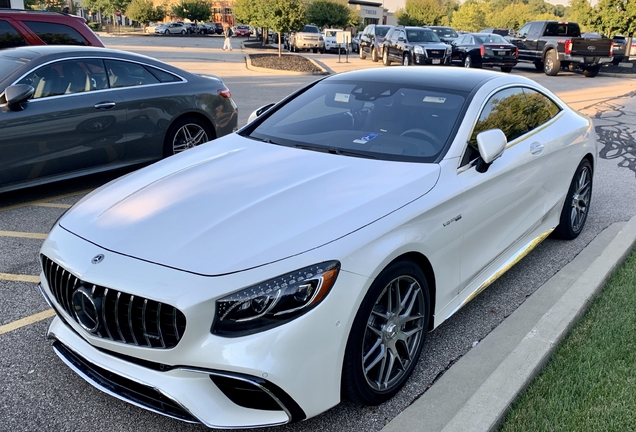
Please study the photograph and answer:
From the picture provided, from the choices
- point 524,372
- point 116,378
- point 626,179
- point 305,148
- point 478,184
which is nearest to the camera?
point 116,378

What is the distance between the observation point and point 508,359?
3.22 metres

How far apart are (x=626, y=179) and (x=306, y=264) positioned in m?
6.51

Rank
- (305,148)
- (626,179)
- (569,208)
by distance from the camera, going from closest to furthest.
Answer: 1. (305,148)
2. (569,208)
3. (626,179)

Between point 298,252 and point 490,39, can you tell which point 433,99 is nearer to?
point 298,252

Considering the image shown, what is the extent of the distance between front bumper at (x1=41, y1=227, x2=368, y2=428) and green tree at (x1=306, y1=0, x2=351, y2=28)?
53.5 meters

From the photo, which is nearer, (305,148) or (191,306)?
(191,306)

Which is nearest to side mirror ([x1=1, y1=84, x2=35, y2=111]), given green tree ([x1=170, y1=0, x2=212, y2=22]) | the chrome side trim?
the chrome side trim

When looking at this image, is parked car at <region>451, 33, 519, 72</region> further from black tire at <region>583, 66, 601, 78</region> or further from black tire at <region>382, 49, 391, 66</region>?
black tire at <region>382, 49, 391, 66</region>

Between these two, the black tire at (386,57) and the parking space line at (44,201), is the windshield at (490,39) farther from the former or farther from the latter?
the parking space line at (44,201)

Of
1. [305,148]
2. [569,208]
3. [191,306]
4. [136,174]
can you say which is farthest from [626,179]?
[191,306]

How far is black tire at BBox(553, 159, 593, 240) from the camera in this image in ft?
17.1

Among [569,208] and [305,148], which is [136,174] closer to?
[305,148]

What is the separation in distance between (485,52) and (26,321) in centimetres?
2328

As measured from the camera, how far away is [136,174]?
379 cm
